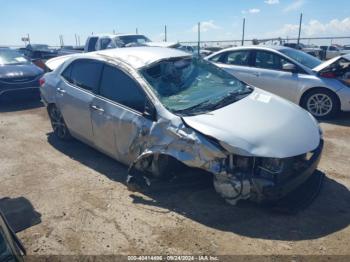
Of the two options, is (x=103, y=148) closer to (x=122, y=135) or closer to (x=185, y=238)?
(x=122, y=135)

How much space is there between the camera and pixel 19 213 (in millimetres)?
3467

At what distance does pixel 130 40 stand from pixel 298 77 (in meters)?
6.97

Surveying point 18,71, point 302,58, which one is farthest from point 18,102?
point 302,58

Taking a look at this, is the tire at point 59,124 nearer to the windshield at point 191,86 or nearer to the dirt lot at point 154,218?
the dirt lot at point 154,218

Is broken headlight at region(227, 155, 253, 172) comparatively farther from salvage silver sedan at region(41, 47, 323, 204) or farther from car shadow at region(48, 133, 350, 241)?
car shadow at region(48, 133, 350, 241)

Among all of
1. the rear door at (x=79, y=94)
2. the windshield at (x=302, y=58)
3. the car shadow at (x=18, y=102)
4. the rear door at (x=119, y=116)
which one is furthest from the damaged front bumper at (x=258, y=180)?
the car shadow at (x=18, y=102)

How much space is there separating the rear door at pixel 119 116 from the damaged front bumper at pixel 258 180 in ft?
3.52

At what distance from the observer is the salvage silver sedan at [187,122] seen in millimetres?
3139

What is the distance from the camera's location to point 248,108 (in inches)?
147

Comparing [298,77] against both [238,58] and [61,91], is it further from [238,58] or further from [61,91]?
[61,91]

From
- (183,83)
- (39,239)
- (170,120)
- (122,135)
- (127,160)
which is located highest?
(183,83)

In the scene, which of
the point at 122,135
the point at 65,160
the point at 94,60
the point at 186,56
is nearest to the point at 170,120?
the point at 122,135

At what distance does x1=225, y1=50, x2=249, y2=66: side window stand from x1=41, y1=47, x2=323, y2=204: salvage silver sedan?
318cm

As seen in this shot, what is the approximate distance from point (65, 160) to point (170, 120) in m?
2.28
